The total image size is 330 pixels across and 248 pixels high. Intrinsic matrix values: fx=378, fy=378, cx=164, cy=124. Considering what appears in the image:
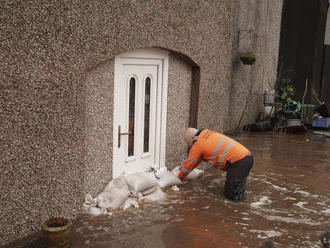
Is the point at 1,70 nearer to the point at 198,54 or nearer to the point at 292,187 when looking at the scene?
the point at 198,54

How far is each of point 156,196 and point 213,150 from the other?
1.27 m

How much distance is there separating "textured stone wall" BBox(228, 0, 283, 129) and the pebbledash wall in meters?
5.42

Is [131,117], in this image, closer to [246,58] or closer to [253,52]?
[246,58]

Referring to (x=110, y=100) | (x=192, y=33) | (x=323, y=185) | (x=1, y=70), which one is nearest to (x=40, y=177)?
(x=1, y=70)

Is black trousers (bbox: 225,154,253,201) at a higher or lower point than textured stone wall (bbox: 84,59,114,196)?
lower

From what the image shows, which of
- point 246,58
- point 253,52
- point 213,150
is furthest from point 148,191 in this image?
point 253,52

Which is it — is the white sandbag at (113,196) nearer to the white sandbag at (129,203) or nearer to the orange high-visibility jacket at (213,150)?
the white sandbag at (129,203)

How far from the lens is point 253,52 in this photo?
1358 centimetres

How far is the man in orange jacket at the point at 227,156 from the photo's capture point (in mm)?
6566

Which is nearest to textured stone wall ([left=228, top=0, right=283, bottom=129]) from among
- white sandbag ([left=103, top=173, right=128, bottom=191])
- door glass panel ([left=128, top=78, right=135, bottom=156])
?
door glass panel ([left=128, top=78, right=135, bottom=156])

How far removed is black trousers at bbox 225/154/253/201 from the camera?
6.54 meters

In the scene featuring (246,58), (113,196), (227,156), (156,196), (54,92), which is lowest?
(156,196)

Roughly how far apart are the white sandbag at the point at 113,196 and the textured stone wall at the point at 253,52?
6993 mm

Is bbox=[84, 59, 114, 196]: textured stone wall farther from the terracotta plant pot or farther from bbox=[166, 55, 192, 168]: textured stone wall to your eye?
bbox=[166, 55, 192, 168]: textured stone wall
